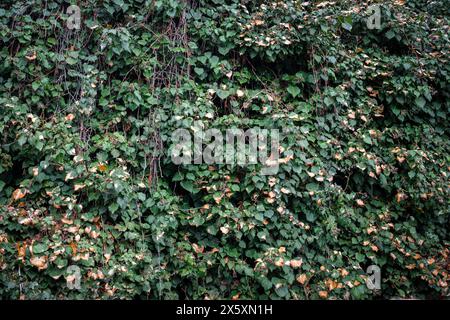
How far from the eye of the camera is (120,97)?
3482 mm

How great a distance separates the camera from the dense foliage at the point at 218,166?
10.2 ft

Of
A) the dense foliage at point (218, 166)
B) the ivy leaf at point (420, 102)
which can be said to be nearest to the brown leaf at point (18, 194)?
the dense foliage at point (218, 166)

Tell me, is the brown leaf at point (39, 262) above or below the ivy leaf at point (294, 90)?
below

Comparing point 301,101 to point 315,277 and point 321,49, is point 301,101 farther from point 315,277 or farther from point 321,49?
point 315,277

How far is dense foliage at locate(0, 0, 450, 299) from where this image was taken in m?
3.10

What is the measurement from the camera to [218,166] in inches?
133

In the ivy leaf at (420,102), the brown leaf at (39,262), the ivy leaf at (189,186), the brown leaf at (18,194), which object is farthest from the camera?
the ivy leaf at (420,102)

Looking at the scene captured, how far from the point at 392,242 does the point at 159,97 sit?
2315mm

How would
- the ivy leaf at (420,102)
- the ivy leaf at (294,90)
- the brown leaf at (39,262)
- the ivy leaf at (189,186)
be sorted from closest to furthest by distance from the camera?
the brown leaf at (39,262)
the ivy leaf at (189,186)
the ivy leaf at (294,90)
the ivy leaf at (420,102)

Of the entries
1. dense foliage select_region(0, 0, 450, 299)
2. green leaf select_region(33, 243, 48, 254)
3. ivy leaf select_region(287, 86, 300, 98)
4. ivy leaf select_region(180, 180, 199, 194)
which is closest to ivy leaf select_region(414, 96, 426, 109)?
dense foliage select_region(0, 0, 450, 299)

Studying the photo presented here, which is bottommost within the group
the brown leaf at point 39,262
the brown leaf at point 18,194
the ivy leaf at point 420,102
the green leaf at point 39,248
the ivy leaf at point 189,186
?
the brown leaf at point 39,262

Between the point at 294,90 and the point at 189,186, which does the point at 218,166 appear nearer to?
the point at 189,186

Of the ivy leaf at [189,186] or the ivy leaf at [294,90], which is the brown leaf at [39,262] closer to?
the ivy leaf at [189,186]
